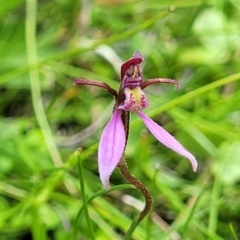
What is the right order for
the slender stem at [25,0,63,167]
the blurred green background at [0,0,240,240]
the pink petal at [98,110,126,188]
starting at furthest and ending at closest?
the slender stem at [25,0,63,167] → the blurred green background at [0,0,240,240] → the pink petal at [98,110,126,188]

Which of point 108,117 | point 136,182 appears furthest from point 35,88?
point 136,182

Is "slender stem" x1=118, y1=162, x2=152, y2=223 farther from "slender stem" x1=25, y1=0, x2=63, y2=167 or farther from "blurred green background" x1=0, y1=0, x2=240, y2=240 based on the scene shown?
"slender stem" x1=25, y1=0, x2=63, y2=167

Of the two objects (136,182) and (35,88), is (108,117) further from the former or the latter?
(136,182)

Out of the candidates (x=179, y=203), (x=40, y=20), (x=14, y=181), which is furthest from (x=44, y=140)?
(x=40, y=20)

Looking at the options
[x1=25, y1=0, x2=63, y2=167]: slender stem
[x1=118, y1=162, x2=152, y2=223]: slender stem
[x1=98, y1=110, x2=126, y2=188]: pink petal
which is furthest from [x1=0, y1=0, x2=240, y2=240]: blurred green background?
[x1=98, y1=110, x2=126, y2=188]: pink petal

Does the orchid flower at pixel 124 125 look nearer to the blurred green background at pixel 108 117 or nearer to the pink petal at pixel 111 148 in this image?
the pink petal at pixel 111 148

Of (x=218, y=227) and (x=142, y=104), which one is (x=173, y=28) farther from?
(x=142, y=104)

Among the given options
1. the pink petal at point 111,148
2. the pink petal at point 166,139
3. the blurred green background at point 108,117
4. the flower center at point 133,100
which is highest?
the blurred green background at point 108,117

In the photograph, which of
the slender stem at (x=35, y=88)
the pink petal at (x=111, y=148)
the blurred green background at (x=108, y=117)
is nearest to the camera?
the pink petal at (x=111, y=148)

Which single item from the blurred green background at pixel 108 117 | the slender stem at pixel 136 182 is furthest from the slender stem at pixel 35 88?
the slender stem at pixel 136 182
